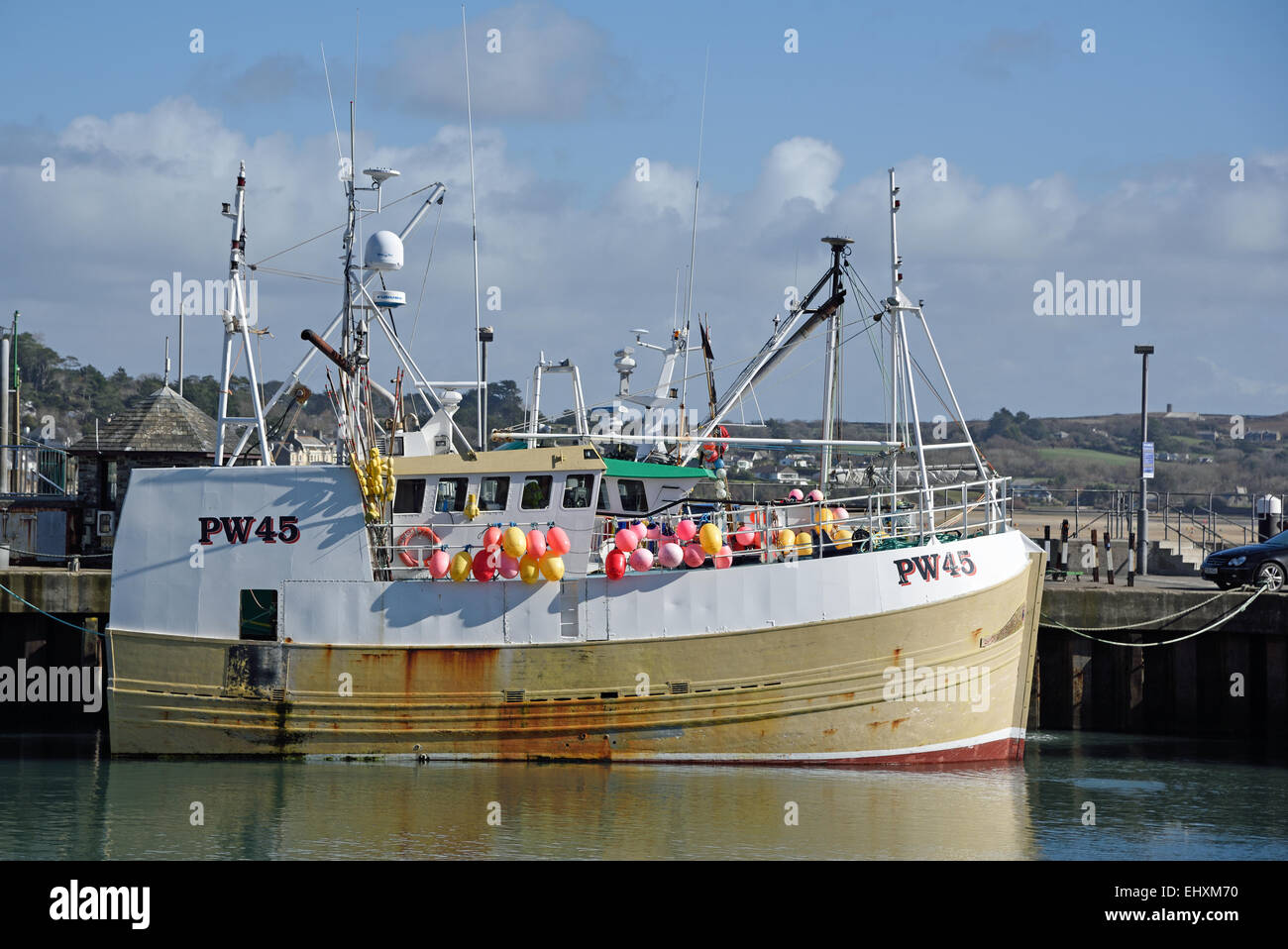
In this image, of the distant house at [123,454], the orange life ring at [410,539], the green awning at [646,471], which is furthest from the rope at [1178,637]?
the distant house at [123,454]

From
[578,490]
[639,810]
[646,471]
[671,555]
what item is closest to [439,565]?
[578,490]

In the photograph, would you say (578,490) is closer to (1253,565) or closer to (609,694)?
(609,694)

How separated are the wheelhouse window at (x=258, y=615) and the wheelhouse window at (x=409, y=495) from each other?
6.99 feet

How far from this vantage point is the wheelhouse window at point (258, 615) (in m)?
19.8

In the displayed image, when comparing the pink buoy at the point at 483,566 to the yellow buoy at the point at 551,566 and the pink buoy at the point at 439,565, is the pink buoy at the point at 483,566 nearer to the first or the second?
the pink buoy at the point at 439,565

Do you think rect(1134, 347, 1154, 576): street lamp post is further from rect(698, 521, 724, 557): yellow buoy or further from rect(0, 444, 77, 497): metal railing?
rect(0, 444, 77, 497): metal railing

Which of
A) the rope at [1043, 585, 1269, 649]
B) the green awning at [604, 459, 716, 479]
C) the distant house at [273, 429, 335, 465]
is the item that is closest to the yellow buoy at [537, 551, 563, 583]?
the green awning at [604, 459, 716, 479]

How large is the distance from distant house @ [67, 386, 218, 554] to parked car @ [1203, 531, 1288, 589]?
1890 cm

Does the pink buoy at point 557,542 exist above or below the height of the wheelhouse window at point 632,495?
below

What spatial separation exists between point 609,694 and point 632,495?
10.4ft

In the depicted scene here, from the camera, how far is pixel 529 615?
63.5ft

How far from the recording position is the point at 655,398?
23.8 metres

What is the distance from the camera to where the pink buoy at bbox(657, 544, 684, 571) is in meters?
19.0
